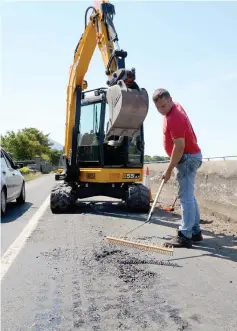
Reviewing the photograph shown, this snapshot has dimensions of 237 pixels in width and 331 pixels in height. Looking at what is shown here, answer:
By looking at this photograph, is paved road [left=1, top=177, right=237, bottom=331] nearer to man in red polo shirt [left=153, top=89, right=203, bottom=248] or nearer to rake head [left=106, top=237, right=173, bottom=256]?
rake head [left=106, top=237, right=173, bottom=256]

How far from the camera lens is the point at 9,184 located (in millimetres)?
9414

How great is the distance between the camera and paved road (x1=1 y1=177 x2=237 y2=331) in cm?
297

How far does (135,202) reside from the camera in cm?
879

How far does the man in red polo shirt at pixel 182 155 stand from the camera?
5336 millimetres

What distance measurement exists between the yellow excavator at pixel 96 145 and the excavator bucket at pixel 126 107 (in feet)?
3.98

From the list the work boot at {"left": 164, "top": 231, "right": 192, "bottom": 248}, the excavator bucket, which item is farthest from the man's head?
the work boot at {"left": 164, "top": 231, "right": 192, "bottom": 248}

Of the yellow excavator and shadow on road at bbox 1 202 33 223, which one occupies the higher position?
the yellow excavator

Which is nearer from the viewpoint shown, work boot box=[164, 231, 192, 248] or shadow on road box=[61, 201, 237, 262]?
shadow on road box=[61, 201, 237, 262]

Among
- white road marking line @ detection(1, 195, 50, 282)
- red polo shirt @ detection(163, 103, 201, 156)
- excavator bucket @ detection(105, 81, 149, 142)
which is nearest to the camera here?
white road marking line @ detection(1, 195, 50, 282)

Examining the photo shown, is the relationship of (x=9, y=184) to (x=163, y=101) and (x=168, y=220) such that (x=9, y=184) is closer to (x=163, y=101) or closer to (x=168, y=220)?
(x=168, y=220)

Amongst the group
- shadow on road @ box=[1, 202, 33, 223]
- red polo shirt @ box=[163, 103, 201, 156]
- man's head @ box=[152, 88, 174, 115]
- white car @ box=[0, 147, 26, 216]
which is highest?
man's head @ box=[152, 88, 174, 115]

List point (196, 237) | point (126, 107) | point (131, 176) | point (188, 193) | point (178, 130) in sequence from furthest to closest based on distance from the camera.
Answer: point (131, 176)
point (126, 107)
point (196, 237)
point (188, 193)
point (178, 130)

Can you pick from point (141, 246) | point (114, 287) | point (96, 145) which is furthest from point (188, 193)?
point (96, 145)

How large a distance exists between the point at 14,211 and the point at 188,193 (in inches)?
212
